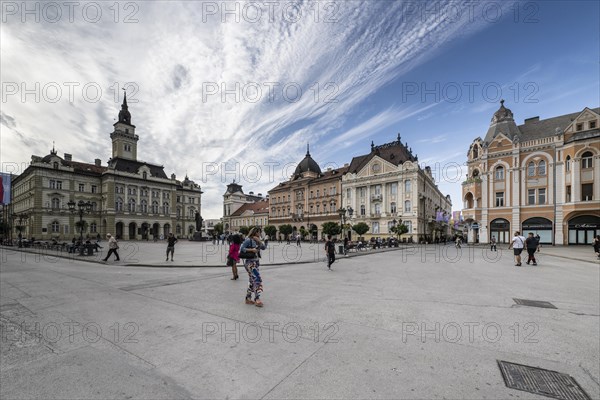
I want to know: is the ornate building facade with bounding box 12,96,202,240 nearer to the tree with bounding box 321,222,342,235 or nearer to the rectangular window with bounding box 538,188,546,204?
the tree with bounding box 321,222,342,235

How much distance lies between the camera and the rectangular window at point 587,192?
3362 centimetres

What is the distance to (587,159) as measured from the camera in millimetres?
34031

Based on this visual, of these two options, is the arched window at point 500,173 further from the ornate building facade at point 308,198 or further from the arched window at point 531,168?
the ornate building facade at point 308,198

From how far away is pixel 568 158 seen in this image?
35.6 metres

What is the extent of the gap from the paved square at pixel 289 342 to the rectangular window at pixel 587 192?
1504 inches

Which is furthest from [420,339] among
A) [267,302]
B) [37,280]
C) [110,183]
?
[110,183]

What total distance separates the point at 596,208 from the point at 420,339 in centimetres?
4486

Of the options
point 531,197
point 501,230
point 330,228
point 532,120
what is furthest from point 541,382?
point 532,120

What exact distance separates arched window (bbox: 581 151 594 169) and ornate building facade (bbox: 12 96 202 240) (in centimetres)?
8154

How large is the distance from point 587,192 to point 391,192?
2610cm

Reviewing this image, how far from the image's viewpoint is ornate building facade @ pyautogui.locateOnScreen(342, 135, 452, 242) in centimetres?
4836

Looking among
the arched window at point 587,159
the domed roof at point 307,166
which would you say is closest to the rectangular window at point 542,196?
the arched window at point 587,159

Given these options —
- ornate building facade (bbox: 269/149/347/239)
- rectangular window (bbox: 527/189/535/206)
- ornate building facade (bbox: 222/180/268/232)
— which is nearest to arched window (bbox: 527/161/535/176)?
rectangular window (bbox: 527/189/535/206)

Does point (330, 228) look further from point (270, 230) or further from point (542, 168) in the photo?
point (542, 168)
